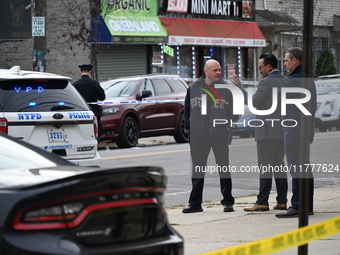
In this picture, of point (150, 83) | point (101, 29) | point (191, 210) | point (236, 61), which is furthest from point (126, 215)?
point (236, 61)

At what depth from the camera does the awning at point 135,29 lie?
33.2m

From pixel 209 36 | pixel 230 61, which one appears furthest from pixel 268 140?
pixel 230 61

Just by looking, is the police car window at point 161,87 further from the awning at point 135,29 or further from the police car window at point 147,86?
the awning at point 135,29

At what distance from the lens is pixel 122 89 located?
894 inches

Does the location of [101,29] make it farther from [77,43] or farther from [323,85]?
[323,85]

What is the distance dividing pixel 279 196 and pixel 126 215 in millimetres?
6121

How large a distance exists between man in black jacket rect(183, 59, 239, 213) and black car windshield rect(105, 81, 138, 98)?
11645 mm

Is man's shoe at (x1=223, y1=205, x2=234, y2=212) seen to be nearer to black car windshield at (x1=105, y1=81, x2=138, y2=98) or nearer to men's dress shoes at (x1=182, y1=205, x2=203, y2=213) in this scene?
men's dress shoes at (x1=182, y1=205, x2=203, y2=213)

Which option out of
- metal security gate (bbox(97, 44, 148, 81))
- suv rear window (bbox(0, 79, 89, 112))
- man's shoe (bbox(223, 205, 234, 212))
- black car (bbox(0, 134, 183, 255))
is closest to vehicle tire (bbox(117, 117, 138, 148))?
suv rear window (bbox(0, 79, 89, 112))

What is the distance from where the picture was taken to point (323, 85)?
19766 mm

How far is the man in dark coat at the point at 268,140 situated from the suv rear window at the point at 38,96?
8.28 ft

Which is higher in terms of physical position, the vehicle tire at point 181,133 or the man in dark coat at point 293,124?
the man in dark coat at point 293,124

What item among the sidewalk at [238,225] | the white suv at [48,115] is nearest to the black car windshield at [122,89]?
the sidewalk at [238,225]

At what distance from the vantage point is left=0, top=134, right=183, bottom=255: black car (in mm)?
4562
